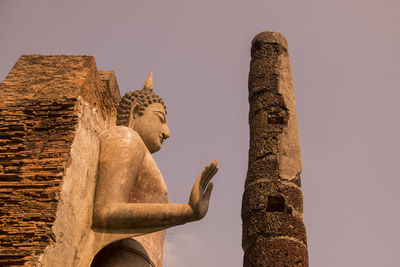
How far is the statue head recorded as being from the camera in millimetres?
4805

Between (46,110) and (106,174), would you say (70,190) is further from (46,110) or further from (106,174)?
(46,110)

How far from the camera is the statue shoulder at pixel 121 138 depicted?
4285 mm

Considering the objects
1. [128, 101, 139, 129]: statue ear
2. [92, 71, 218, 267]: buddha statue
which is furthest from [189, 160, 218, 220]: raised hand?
[128, 101, 139, 129]: statue ear

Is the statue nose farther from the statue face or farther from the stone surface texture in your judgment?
the stone surface texture

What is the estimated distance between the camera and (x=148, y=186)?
4402 millimetres

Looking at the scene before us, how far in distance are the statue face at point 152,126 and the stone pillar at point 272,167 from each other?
2707 millimetres

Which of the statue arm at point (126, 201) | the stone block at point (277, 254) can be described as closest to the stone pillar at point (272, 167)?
the stone block at point (277, 254)

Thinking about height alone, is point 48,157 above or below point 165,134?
below

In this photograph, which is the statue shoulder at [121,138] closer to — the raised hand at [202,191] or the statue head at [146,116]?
the statue head at [146,116]

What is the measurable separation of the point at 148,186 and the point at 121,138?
472 millimetres

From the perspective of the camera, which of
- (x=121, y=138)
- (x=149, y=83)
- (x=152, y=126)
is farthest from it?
(x=149, y=83)

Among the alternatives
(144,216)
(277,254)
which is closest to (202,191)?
(144,216)

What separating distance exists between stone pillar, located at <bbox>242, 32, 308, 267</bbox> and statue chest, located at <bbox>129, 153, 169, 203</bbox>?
9.05 feet

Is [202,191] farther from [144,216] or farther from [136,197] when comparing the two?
[136,197]
